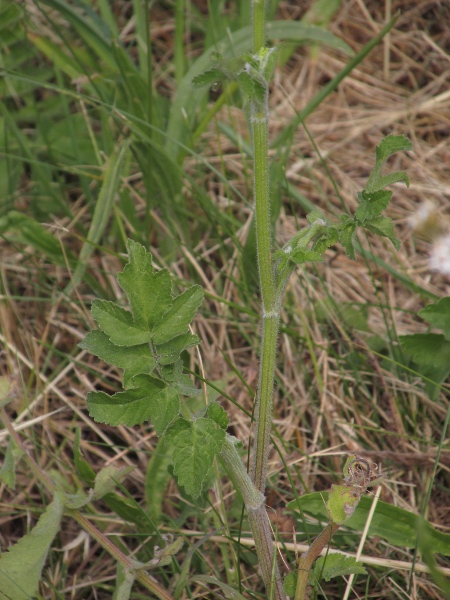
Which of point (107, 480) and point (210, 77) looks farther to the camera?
point (107, 480)

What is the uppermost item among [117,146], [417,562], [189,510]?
[117,146]

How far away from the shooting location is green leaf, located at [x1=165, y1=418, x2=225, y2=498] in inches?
48.9

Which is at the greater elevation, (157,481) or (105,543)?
(105,543)

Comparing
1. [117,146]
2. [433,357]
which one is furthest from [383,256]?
[117,146]

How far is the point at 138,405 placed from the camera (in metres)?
1.28

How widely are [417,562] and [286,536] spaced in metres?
0.32

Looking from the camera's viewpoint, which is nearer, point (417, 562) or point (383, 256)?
point (417, 562)

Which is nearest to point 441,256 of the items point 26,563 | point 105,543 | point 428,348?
point 428,348

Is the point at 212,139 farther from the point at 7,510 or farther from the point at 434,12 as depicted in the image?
the point at 7,510

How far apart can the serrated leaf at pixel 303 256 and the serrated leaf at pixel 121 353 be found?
318mm

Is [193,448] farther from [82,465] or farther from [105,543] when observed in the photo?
[82,465]

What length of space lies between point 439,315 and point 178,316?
2.57 feet

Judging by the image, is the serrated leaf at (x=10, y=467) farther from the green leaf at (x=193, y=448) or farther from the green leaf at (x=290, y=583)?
the green leaf at (x=290, y=583)

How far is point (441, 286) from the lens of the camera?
2352 mm
